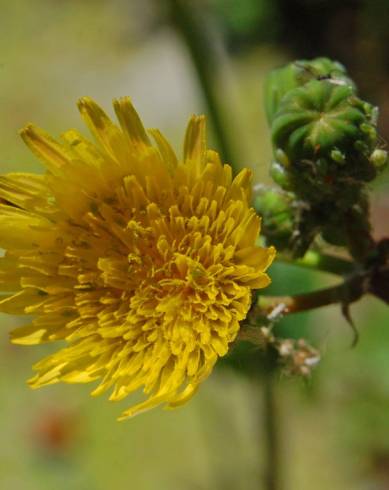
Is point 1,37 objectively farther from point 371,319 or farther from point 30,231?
point 30,231

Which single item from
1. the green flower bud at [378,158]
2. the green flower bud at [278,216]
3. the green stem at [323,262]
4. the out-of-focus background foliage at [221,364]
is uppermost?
the green flower bud at [378,158]

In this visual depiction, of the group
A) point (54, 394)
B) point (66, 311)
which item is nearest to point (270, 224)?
point (66, 311)

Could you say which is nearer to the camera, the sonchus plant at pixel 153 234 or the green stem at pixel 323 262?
the sonchus plant at pixel 153 234

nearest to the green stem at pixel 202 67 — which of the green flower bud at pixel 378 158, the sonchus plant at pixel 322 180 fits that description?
the sonchus plant at pixel 322 180

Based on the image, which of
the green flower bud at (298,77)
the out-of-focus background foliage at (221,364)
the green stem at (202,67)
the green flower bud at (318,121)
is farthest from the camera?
the out-of-focus background foliage at (221,364)

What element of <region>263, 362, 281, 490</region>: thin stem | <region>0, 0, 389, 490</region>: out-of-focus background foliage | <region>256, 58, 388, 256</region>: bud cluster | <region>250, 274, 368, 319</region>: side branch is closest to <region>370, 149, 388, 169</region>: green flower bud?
<region>256, 58, 388, 256</region>: bud cluster

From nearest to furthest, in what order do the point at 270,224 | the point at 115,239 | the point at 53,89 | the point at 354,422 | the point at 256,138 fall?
the point at 115,239, the point at 270,224, the point at 354,422, the point at 256,138, the point at 53,89

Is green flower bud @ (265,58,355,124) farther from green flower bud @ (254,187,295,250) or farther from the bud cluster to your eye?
green flower bud @ (254,187,295,250)

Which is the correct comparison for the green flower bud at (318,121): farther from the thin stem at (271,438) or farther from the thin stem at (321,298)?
the thin stem at (271,438)
